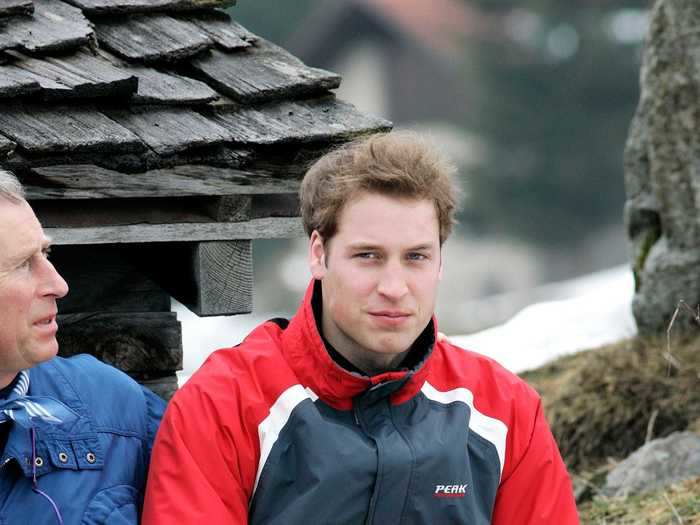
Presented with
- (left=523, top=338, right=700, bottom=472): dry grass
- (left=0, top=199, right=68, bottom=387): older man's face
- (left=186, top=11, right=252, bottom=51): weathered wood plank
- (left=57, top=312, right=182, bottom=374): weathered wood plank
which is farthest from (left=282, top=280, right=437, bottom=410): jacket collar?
(left=523, top=338, right=700, bottom=472): dry grass

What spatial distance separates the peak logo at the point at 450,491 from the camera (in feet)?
9.16

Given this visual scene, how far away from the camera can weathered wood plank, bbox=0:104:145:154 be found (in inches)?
115

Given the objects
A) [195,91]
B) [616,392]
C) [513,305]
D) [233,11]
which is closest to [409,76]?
[233,11]

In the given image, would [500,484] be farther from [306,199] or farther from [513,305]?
[513,305]

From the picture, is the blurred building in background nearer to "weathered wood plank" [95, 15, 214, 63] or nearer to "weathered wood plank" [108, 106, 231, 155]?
"weathered wood plank" [95, 15, 214, 63]

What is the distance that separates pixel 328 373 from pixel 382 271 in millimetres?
262

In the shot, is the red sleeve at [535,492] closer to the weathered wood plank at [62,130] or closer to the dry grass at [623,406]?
the weathered wood plank at [62,130]

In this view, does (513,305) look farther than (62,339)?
Yes

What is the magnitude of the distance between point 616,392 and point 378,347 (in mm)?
3175

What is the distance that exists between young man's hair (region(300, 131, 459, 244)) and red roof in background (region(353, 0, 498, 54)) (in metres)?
24.3

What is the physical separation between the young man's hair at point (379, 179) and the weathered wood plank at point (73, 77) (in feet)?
1.88

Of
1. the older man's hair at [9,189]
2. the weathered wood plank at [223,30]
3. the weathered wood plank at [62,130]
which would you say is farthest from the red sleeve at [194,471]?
the weathered wood plank at [223,30]

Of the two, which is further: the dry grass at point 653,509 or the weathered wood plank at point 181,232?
the dry grass at point 653,509

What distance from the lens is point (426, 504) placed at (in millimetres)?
2783
